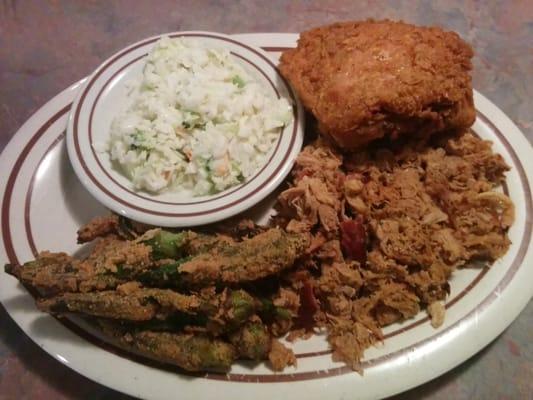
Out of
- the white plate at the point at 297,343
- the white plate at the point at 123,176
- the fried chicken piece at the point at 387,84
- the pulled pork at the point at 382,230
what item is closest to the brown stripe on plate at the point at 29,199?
the white plate at the point at 297,343

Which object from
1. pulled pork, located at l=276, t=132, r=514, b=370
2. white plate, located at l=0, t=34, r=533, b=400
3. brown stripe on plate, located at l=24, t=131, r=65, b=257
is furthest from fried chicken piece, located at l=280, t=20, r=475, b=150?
brown stripe on plate, located at l=24, t=131, r=65, b=257

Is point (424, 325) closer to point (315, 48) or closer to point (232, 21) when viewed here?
point (315, 48)

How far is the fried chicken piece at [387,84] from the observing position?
6.79 ft

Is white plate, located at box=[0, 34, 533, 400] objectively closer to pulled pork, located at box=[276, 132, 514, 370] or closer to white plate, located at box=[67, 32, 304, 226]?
pulled pork, located at box=[276, 132, 514, 370]

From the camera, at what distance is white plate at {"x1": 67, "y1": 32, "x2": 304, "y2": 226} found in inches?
81.7

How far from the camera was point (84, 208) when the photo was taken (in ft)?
7.90

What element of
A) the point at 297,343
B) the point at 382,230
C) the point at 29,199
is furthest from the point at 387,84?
the point at 29,199

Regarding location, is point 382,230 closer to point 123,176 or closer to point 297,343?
point 297,343

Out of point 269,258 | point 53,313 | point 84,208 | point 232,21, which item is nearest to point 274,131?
point 269,258

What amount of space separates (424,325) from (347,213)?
50 cm

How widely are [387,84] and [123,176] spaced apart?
44.5 inches

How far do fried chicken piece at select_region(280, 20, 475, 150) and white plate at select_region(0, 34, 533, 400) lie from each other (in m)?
0.50

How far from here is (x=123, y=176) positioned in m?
2.23

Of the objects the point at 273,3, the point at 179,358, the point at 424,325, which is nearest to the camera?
the point at 179,358
